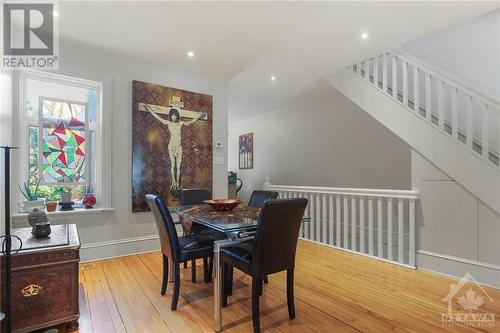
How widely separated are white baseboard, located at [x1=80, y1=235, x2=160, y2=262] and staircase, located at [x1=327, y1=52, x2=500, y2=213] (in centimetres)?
351

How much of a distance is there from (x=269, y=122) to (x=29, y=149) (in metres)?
4.70

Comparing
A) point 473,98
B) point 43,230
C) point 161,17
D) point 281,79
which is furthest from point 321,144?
point 43,230

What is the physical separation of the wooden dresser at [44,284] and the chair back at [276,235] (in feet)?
4.34

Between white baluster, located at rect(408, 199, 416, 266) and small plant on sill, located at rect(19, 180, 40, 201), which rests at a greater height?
small plant on sill, located at rect(19, 180, 40, 201)

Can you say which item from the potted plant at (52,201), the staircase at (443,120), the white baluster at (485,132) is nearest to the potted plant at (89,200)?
the potted plant at (52,201)

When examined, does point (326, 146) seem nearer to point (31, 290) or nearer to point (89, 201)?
point (89, 201)

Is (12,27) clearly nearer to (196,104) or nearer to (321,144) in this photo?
(196,104)

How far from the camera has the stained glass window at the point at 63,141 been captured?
2.89 metres

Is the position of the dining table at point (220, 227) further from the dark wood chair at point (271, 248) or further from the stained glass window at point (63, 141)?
the stained glass window at point (63, 141)

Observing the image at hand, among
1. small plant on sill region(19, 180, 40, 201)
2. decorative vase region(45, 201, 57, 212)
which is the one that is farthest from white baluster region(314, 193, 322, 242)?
small plant on sill region(19, 180, 40, 201)

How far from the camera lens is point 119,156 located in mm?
3268

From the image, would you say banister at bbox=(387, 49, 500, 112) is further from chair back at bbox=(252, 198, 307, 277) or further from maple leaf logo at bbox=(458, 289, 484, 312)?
chair back at bbox=(252, 198, 307, 277)

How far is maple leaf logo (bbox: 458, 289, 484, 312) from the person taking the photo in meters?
2.06

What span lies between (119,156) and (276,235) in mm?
2549
